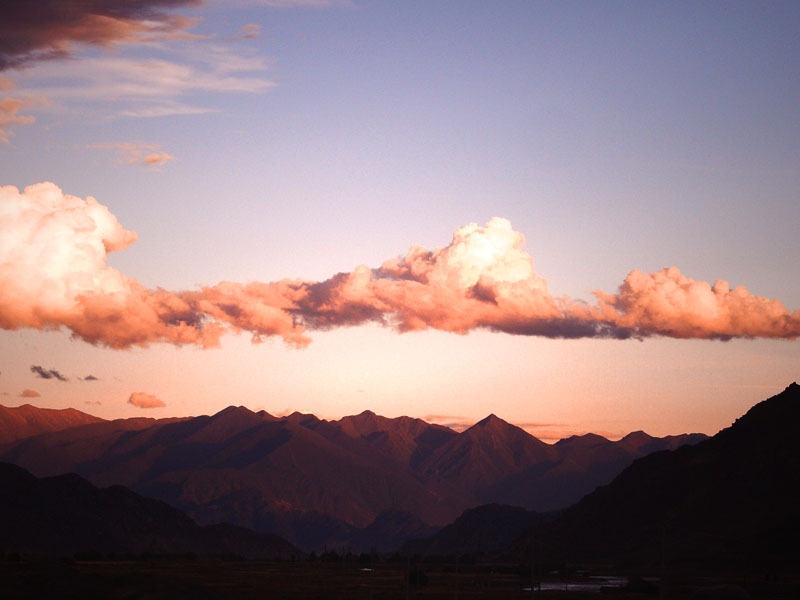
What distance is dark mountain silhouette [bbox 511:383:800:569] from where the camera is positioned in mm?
123000

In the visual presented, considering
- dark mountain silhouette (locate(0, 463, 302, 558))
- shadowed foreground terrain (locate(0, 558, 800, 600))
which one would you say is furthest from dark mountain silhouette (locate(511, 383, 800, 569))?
dark mountain silhouette (locate(0, 463, 302, 558))

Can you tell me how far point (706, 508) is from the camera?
5536 inches

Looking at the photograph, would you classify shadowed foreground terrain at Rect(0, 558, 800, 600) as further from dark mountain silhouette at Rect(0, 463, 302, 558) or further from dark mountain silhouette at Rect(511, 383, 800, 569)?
dark mountain silhouette at Rect(0, 463, 302, 558)

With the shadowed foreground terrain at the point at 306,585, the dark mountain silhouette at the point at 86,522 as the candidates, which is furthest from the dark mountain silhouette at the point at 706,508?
the dark mountain silhouette at the point at 86,522

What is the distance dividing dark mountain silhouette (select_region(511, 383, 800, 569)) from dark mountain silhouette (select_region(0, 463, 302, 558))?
5355 cm

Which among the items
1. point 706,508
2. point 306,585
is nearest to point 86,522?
point 306,585

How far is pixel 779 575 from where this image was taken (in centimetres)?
10700

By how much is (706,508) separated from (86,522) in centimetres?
10340

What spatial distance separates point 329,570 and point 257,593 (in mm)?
43441

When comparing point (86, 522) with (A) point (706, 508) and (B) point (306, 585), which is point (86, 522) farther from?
(A) point (706, 508)

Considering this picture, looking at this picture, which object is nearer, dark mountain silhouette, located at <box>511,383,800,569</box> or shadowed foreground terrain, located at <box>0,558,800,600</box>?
shadowed foreground terrain, located at <box>0,558,800,600</box>

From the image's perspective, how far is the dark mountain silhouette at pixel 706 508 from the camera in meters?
123

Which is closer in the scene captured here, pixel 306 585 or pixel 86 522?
pixel 306 585

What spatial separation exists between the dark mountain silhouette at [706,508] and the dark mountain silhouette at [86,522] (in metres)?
53.5
